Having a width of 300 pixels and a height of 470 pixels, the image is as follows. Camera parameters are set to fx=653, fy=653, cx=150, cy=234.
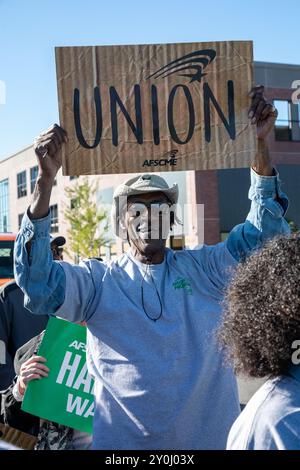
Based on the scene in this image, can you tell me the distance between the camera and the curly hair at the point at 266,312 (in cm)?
160

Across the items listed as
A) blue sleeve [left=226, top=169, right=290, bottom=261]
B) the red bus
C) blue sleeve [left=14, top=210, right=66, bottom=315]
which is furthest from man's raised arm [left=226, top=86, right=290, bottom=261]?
the red bus

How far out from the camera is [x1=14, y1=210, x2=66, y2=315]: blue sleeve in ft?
8.05

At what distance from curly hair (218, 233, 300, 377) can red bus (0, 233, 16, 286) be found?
29.2 ft

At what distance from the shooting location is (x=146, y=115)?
2.88m

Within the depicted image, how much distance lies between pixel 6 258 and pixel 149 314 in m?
8.57

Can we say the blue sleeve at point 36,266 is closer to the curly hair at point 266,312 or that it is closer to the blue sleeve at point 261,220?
the blue sleeve at point 261,220

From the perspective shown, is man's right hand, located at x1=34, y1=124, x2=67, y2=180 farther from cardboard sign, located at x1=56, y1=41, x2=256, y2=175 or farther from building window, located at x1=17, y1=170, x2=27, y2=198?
building window, located at x1=17, y1=170, x2=27, y2=198

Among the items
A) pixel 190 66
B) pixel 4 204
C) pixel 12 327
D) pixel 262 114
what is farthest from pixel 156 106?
pixel 4 204

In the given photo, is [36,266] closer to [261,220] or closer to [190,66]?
[261,220]

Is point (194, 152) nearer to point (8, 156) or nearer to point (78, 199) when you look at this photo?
point (78, 199)

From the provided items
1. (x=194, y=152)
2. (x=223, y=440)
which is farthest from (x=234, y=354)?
(x=194, y=152)

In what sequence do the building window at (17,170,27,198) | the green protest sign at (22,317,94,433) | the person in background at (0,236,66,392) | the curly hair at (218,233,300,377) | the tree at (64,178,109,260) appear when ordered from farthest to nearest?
the building window at (17,170,27,198), the tree at (64,178,109,260), the person in background at (0,236,66,392), the green protest sign at (22,317,94,433), the curly hair at (218,233,300,377)

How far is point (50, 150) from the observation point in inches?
102

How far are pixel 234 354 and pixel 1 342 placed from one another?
2.35m
